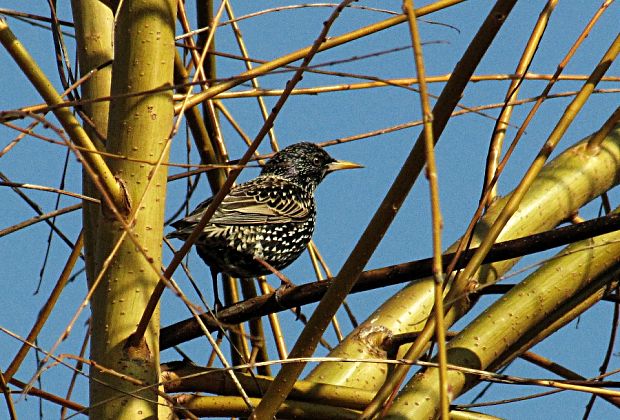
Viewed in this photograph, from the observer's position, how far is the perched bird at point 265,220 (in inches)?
210

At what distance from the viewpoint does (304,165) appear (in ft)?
21.8

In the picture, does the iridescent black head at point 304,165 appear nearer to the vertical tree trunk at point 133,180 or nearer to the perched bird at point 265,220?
the perched bird at point 265,220

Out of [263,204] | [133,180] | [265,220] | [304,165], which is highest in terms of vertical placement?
[304,165]

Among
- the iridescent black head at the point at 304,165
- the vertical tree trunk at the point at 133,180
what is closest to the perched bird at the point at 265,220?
the iridescent black head at the point at 304,165

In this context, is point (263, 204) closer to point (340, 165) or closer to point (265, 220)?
point (265, 220)

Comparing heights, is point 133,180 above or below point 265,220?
below

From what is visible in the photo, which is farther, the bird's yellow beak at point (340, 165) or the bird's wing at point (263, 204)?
the bird's yellow beak at point (340, 165)

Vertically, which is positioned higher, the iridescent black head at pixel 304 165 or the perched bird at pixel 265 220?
the iridescent black head at pixel 304 165

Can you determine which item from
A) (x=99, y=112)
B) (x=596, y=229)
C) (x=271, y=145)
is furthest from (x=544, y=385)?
(x=271, y=145)

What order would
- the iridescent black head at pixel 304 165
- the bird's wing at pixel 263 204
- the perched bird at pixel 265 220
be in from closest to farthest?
the perched bird at pixel 265 220
the bird's wing at pixel 263 204
the iridescent black head at pixel 304 165

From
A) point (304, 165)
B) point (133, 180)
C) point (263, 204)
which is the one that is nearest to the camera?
point (133, 180)

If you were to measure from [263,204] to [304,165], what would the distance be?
0.87 metres

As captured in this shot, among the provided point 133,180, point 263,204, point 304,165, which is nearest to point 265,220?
point 263,204

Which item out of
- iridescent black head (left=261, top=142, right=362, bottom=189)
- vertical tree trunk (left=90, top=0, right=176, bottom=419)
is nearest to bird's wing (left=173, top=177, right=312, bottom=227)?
iridescent black head (left=261, top=142, right=362, bottom=189)
